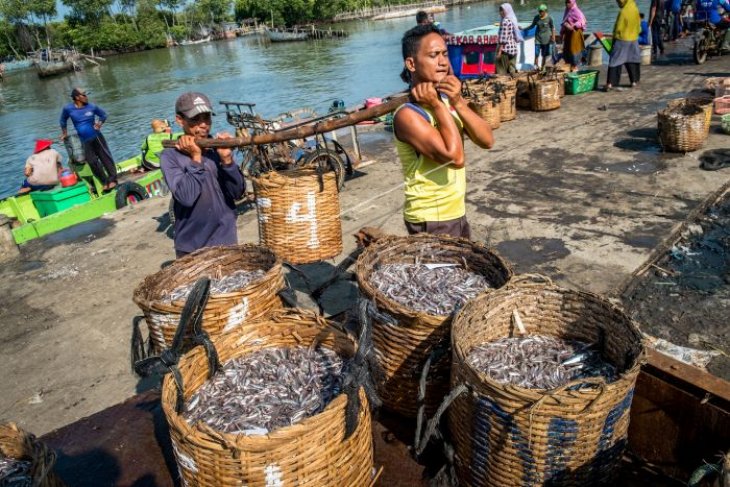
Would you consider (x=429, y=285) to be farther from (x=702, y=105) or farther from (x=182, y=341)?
(x=702, y=105)

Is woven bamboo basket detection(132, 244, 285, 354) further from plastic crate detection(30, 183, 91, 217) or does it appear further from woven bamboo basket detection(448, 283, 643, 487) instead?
plastic crate detection(30, 183, 91, 217)

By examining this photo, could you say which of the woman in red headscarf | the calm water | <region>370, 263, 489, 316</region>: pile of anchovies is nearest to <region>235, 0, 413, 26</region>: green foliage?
the calm water

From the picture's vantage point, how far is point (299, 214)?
410 centimetres

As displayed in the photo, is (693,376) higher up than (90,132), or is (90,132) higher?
(90,132)

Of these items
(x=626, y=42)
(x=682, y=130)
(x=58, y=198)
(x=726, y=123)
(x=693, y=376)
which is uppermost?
(x=626, y=42)

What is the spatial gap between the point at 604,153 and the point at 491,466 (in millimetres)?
8875

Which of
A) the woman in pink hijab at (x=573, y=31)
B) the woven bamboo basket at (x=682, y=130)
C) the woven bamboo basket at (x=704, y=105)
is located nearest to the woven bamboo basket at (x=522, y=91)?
the woman in pink hijab at (x=573, y=31)

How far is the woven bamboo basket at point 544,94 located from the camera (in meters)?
12.9

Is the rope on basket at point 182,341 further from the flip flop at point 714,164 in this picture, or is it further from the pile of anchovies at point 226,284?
the flip flop at point 714,164

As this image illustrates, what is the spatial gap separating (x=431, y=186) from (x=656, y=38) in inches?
730

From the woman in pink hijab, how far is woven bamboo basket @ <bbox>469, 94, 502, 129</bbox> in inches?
187

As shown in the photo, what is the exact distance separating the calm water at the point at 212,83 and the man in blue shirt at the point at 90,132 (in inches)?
523

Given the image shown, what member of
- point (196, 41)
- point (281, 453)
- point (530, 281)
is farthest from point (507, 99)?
point (196, 41)

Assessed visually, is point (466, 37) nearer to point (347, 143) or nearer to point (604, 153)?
point (347, 143)
